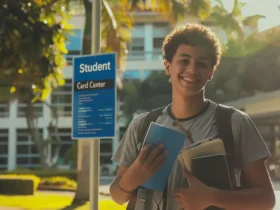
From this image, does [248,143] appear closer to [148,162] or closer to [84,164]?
[148,162]

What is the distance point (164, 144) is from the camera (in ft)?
7.73

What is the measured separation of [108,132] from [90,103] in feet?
0.88

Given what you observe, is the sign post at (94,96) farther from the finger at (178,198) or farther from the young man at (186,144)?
the finger at (178,198)

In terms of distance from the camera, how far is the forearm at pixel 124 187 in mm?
2355

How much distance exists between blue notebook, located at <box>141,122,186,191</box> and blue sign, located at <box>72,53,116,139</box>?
1386mm

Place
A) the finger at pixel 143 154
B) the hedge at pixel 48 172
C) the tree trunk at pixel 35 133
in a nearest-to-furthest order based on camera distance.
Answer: the finger at pixel 143 154
the tree trunk at pixel 35 133
the hedge at pixel 48 172

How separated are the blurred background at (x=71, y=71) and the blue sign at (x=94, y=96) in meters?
1.00

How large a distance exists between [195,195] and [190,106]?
43 centimetres

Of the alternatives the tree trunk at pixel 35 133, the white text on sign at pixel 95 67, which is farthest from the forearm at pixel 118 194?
the tree trunk at pixel 35 133

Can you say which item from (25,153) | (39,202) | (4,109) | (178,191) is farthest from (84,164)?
(178,191)

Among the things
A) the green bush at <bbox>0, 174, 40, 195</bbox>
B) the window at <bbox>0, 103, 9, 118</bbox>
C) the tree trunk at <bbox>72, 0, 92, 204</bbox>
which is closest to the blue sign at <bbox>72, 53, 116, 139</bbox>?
the tree trunk at <bbox>72, 0, 92, 204</bbox>

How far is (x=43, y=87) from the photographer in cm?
980

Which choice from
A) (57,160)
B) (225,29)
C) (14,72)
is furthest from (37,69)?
(225,29)

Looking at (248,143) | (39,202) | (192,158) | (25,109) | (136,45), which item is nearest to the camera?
(248,143)
